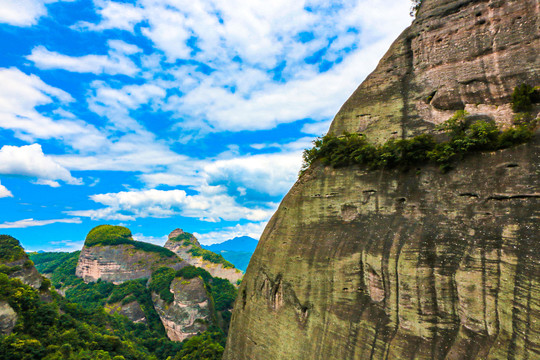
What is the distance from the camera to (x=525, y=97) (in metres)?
12.0

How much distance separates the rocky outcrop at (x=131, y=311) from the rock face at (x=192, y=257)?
47546mm

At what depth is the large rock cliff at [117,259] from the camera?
7525 cm

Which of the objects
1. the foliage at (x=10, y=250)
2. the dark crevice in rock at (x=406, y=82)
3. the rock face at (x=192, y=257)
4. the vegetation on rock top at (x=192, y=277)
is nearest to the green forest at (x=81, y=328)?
the foliage at (x=10, y=250)

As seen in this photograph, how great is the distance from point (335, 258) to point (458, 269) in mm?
5516

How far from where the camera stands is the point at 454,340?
10.3 m

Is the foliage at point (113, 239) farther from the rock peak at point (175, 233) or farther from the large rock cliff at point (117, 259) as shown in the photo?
the rock peak at point (175, 233)

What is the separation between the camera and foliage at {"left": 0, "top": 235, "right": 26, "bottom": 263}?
34.7m

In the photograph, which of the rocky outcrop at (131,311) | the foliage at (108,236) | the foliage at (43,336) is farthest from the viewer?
the foliage at (108,236)

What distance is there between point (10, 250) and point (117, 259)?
44726mm

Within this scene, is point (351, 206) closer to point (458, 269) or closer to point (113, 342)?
point (458, 269)

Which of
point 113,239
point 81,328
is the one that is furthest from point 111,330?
point 113,239

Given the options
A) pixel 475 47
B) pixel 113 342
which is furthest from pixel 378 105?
pixel 113 342

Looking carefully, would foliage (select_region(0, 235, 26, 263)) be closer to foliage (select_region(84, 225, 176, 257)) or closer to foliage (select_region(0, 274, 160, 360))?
foliage (select_region(0, 274, 160, 360))

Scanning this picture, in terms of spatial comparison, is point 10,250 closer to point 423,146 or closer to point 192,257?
point 423,146
